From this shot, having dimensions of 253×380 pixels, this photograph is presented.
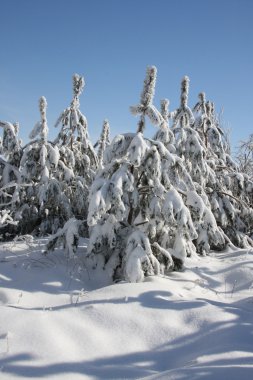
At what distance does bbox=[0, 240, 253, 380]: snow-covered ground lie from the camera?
10.1 feet

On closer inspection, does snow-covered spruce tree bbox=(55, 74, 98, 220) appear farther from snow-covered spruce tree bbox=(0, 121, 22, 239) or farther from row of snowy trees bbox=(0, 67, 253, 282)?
snow-covered spruce tree bbox=(0, 121, 22, 239)

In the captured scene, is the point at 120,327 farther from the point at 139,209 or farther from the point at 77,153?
the point at 77,153

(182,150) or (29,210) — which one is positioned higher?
(182,150)

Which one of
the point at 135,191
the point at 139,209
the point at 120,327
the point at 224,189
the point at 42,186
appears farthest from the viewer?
the point at 224,189

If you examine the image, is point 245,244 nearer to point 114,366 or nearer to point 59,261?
point 59,261

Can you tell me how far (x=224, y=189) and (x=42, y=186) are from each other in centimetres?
534

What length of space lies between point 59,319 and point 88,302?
653 mm

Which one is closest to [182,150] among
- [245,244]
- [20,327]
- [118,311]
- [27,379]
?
[245,244]

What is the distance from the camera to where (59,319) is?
3850 millimetres

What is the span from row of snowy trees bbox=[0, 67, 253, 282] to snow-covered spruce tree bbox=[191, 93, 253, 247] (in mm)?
32

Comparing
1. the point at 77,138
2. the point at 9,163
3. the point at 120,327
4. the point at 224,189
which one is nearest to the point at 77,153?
the point at 77,138

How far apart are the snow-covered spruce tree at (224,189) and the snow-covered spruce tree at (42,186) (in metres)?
3.51

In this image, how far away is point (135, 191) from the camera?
596cm

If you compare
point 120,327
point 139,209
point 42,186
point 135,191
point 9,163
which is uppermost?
point 9,163
